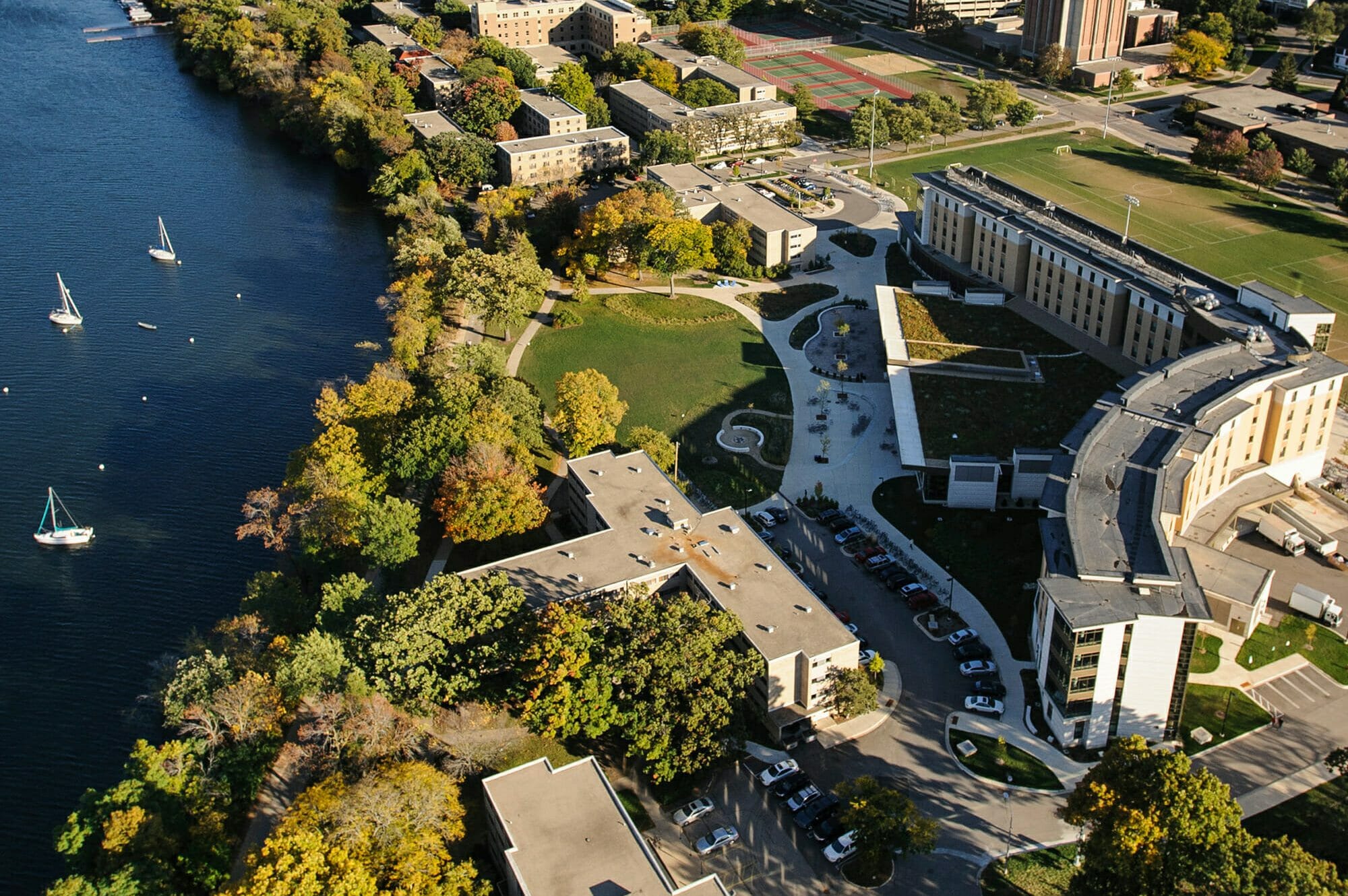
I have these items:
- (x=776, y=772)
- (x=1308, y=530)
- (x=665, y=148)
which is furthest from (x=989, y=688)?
(x=665, y=148)

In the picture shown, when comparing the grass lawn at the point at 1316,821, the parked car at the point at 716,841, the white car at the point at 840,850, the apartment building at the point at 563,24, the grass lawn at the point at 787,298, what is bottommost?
the parked car at the point at 716,841

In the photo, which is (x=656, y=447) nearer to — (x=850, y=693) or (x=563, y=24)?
(x=850, y=693)

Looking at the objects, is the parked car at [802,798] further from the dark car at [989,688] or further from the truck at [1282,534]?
the truck at [1282,534]

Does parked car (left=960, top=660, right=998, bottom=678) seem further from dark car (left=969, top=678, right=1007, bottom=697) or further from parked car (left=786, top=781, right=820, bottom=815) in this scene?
parked car (left=786, top=781, right=820, bottom=815)

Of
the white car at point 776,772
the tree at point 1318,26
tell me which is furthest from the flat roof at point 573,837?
the tree at point 1318,26

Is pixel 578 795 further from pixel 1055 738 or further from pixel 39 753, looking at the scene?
pixel 39 753

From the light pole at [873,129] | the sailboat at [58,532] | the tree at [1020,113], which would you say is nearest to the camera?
the sailboat at [58,532]

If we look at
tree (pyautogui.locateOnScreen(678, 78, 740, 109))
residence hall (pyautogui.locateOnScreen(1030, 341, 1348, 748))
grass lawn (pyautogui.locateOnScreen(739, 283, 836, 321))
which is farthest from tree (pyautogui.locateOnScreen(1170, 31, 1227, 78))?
residence hall (pyautogui.locateOnScreen(1030, 341, 1348, 748))
